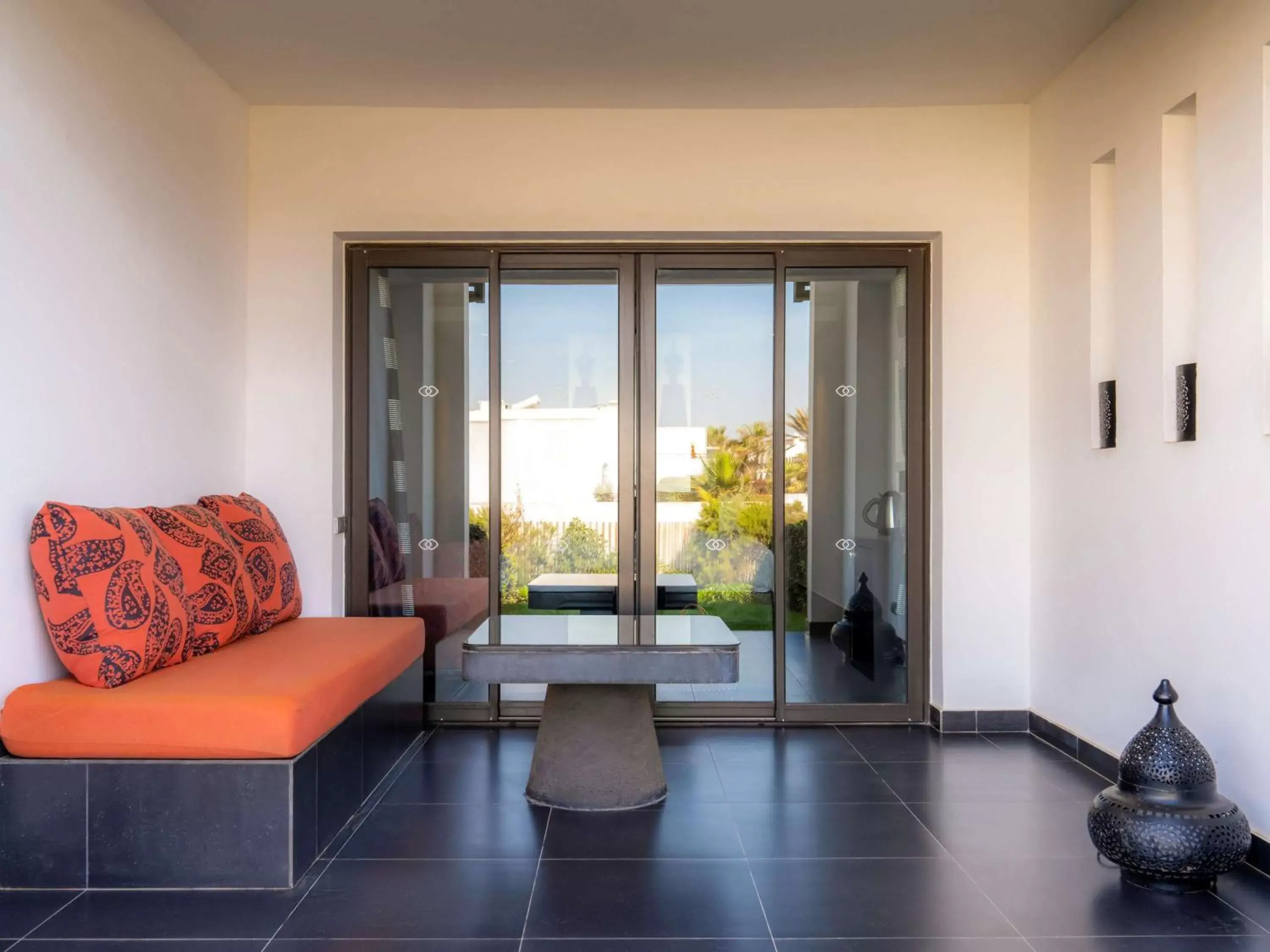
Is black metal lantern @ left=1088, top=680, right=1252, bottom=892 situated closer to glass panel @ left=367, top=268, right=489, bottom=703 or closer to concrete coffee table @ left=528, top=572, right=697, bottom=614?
concrete coffee table @ left=528, top=572, right=697, bottom=614

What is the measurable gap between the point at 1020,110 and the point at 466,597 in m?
3.38

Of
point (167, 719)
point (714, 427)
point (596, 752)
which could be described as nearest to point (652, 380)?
point (714, 427)

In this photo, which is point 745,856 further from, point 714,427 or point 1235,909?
point 714,427

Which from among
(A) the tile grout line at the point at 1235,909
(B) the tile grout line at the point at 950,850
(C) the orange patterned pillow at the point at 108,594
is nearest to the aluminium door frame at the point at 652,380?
(B) the tile grout line at the point at 950,850

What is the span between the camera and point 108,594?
9.09 feet

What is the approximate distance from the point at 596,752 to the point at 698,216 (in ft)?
7.95

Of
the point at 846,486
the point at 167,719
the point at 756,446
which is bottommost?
the point at 167,719

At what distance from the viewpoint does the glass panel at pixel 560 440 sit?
454 cm

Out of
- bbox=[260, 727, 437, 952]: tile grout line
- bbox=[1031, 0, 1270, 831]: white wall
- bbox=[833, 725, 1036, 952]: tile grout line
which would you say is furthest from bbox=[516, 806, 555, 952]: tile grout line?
bbox=[1031, 0, 1270, 831]: white wall

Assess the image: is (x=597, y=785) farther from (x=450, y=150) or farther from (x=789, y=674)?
(x=450, y=150)

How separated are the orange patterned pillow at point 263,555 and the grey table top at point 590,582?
3.60 feet

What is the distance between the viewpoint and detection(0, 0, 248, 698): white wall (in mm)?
2752

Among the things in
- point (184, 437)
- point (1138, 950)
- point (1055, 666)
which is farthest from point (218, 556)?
point (1055, 666)

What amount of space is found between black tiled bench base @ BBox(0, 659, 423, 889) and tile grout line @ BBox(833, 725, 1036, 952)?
1.86 metres
